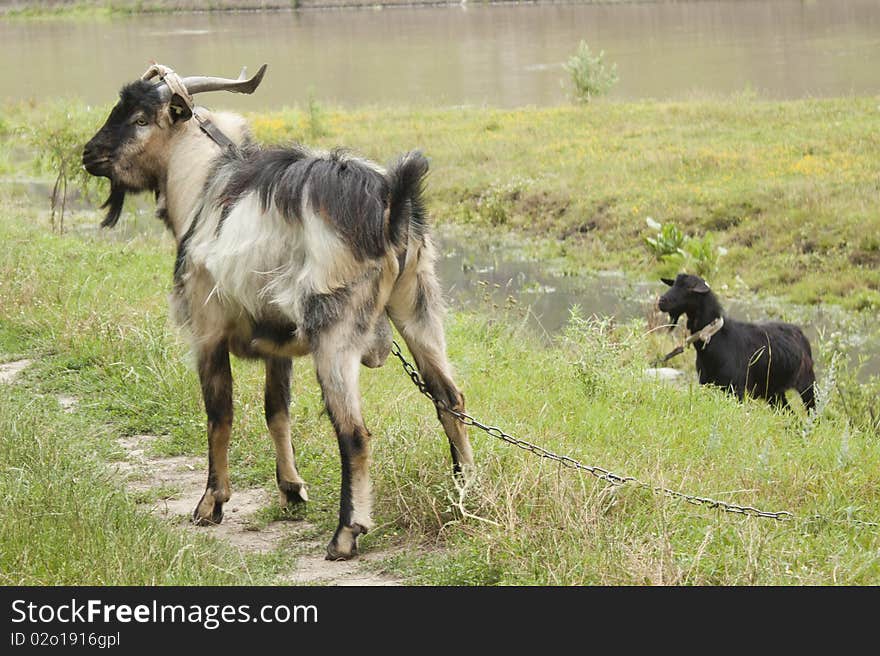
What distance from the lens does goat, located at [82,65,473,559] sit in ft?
16.5

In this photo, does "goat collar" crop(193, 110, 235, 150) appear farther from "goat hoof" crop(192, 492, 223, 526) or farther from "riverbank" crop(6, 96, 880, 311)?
"riverbank" crop(6, 96, 880, 311)

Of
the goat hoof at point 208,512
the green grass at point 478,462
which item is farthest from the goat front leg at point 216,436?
the green grass at point 478,462

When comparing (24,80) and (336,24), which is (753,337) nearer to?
(24,80)

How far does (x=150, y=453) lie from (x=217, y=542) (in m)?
1.62

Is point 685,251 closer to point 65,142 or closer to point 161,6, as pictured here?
point 65,142

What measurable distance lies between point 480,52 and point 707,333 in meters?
39.7

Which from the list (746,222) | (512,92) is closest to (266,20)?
(512,92)

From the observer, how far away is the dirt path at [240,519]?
5.04 meters

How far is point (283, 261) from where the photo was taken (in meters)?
5.12

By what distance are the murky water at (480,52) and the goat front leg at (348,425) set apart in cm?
2600

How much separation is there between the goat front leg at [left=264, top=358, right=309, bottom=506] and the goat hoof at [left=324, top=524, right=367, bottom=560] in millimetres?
799

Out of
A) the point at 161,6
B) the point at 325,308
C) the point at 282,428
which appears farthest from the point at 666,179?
the point at 161,6

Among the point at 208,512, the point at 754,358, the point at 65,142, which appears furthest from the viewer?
the point at 65,142

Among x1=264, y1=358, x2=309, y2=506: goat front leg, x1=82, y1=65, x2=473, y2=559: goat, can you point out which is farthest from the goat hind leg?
x1=264, y1=358, x2=309, y2=506: goat front leg
